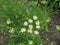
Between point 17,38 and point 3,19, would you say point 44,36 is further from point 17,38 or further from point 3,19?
point 3,19

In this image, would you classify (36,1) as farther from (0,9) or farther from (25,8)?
(0,9)

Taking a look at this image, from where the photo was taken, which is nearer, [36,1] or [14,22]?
[14,22]

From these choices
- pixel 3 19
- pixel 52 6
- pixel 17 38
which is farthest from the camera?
pixel 52 6

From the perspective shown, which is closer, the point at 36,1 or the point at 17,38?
the point at 17,38

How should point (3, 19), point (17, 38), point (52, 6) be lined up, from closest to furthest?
point (17, 38), point (3, 19), point (52, 6)

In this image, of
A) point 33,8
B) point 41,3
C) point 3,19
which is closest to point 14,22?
point 3,19

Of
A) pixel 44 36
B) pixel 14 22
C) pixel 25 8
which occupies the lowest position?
pixel 44 36

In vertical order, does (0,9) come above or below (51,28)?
above

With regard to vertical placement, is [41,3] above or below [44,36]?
above

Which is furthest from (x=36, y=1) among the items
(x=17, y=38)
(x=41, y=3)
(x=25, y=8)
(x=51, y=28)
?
(x=17, y=38)
